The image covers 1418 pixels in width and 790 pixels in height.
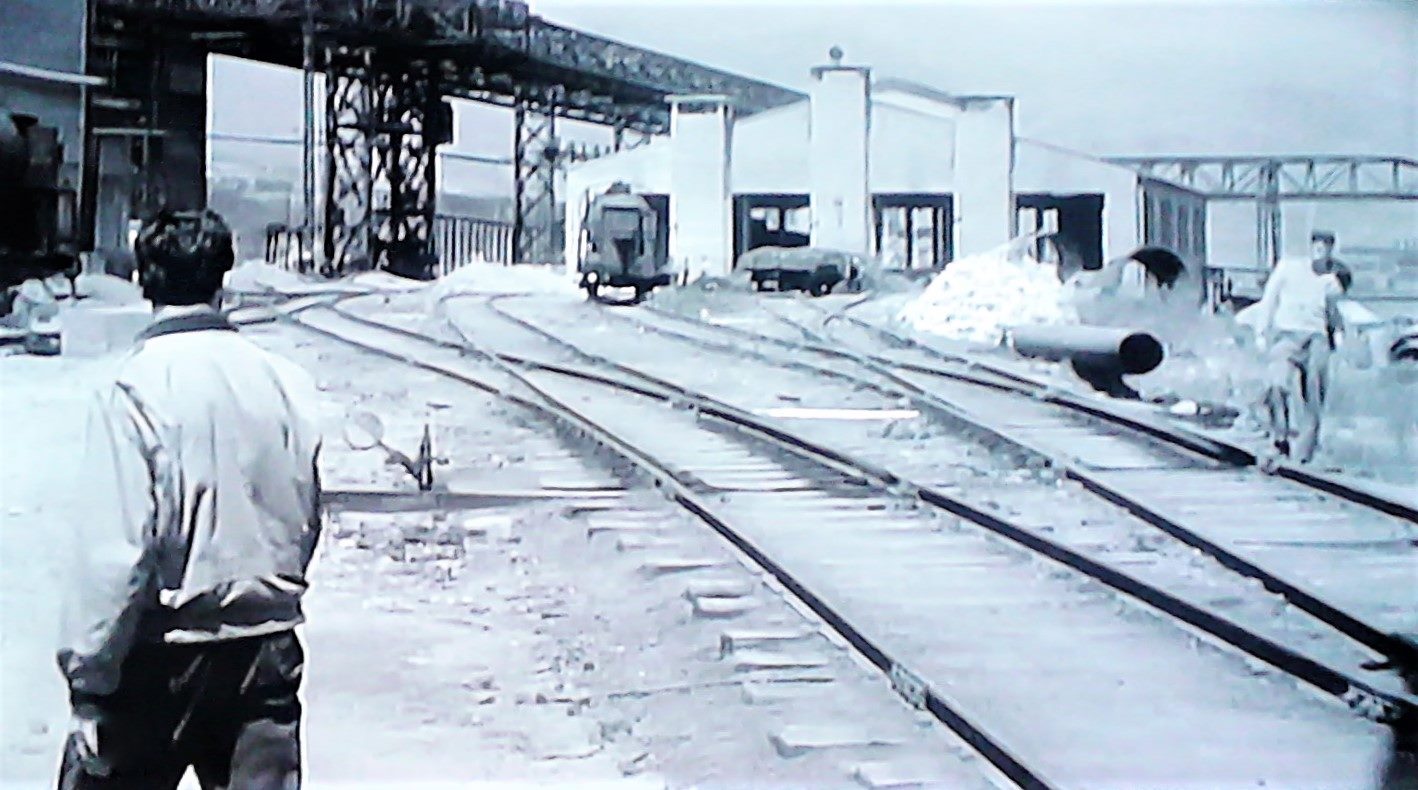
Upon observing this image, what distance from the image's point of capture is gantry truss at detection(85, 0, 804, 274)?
3340 mm

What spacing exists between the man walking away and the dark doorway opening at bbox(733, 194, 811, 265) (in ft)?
5.02

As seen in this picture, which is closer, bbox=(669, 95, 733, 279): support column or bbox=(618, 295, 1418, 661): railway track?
bbox=(618, 295, 1418, 661): railway track

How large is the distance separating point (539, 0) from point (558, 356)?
864 mm

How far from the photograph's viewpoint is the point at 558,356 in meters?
3.79

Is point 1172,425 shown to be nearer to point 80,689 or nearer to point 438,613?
point 438,613

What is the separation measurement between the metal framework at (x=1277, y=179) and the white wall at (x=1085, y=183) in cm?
11

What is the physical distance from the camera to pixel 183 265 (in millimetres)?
2213

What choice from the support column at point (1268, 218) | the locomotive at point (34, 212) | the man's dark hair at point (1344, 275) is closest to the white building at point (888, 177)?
the support column at point (1268, 218)

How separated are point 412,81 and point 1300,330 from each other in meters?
2.26

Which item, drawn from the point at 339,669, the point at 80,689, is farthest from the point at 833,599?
the point at 80,689

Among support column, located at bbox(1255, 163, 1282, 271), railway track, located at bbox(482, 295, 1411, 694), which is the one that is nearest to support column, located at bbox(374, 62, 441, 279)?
railway track, located at bbox(482, 295, 1411, 694)

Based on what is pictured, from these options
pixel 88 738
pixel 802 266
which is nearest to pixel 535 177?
pixel 802 266

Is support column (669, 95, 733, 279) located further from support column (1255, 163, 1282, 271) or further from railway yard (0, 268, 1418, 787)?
support column (1255, 163, 1282, 271)

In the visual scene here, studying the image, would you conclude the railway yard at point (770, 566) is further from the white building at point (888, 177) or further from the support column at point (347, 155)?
the white building at point (888, 177)
